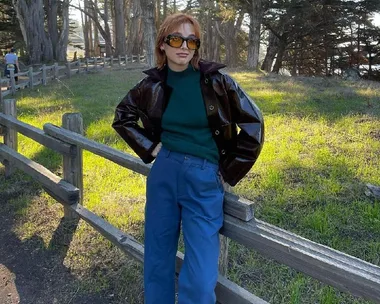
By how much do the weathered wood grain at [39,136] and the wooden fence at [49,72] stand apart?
769cm

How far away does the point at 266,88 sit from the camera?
1336 centimetres

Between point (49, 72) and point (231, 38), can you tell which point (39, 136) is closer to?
point (49, 72)

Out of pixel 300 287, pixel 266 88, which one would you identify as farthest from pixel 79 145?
pixel 266 88

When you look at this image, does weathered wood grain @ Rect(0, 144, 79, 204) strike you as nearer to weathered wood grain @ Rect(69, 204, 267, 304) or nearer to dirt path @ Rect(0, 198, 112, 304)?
weathered wood grain @ Rect(69, 204, 267, 304)

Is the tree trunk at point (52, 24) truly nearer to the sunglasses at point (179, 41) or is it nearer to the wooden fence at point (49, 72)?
the wooden fence at point (49, 72)

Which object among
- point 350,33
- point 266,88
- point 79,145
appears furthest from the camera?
point 350,33

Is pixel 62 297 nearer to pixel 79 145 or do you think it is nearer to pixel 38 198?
pixel 79 145

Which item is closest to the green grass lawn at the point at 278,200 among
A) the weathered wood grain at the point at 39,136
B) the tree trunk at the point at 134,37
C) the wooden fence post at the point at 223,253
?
the wooden fence post at the point at 223,253

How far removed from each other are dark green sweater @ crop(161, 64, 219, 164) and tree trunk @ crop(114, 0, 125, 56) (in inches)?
1292

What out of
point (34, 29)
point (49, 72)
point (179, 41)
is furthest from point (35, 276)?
point (34, 29)

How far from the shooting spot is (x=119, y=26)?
3369cm

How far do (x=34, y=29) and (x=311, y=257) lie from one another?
2787cm

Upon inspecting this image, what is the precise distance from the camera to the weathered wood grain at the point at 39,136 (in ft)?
14.8

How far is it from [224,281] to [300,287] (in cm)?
88
